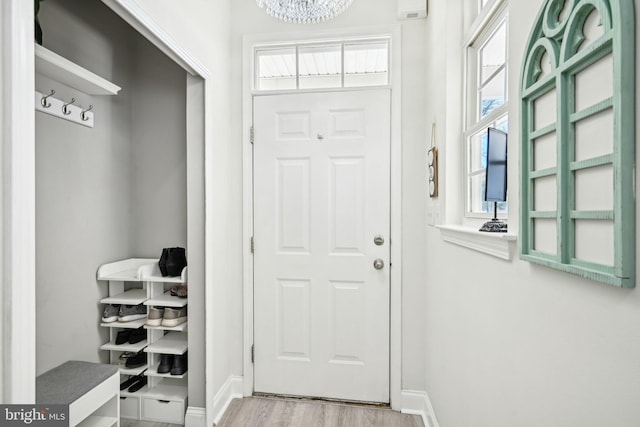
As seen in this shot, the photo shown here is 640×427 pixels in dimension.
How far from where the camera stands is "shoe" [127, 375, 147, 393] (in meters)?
2.09

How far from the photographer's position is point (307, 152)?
229cm

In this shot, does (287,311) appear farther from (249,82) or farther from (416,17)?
(416,17)

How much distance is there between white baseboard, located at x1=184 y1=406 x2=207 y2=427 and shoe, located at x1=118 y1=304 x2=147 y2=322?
610 millimetres

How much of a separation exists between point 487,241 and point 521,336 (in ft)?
0.95

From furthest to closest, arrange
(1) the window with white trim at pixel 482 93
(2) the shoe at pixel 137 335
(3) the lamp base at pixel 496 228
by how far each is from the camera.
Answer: (2) the shoe at pixel 137 335, (1) the window with white trim at pixel 482 93, (3) the lamp base at pixel 496 228

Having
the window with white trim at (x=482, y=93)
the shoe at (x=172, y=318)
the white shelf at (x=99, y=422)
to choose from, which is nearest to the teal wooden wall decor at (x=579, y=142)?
the window with white trim at (x=482, y=93)

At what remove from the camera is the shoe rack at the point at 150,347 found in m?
2.02

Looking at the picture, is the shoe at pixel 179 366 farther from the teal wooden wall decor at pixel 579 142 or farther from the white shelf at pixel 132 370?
the teal wooden wall decor at pixel 579 142

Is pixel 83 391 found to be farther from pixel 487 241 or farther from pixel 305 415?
pixel 487 241

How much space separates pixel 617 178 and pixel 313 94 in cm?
196

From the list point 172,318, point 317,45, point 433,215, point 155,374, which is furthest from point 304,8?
point 155,374

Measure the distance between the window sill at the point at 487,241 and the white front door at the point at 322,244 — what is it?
87cm

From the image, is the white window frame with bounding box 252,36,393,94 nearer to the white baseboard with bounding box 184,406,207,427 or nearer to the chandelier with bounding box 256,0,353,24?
the chandelier with bounding box 256,0,353,24

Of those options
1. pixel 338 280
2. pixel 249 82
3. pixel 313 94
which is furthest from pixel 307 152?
pixel 338 280
